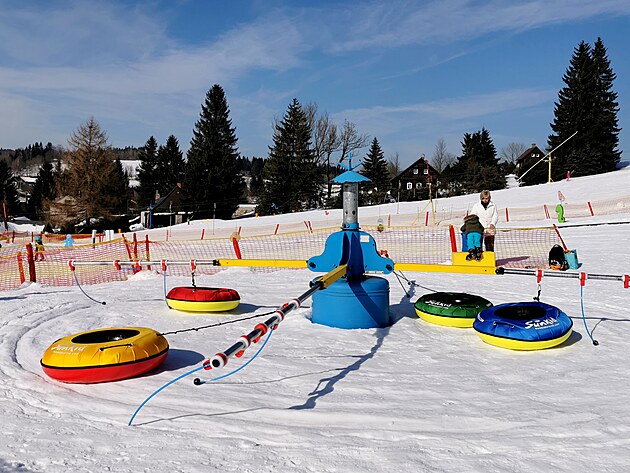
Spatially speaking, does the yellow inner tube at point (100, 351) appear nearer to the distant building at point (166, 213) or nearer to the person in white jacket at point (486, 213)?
the person in white jacket at point (486, 213)

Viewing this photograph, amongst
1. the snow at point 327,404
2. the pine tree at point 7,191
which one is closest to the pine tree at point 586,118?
the snow at point 327,404

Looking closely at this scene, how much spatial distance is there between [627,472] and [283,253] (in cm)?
1616

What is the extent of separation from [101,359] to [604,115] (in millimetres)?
69125

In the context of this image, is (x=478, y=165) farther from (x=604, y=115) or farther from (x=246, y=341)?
(x=246, y=341)

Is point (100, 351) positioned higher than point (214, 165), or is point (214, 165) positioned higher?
point (214, 165)

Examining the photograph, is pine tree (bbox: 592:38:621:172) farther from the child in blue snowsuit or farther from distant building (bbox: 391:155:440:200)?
the child in blue snowsuit

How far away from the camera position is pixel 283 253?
19.2 meters

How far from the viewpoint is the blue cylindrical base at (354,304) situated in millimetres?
7562

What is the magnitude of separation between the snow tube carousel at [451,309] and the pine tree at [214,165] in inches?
1810

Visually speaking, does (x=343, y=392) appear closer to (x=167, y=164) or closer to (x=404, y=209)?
(x=404, y=209)

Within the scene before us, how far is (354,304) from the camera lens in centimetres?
757

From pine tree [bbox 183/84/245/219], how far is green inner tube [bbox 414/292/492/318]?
45937mm

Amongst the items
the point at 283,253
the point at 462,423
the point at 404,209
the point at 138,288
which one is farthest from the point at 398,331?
the point at 404,209

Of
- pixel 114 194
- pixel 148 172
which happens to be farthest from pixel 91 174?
pixel 148 172
